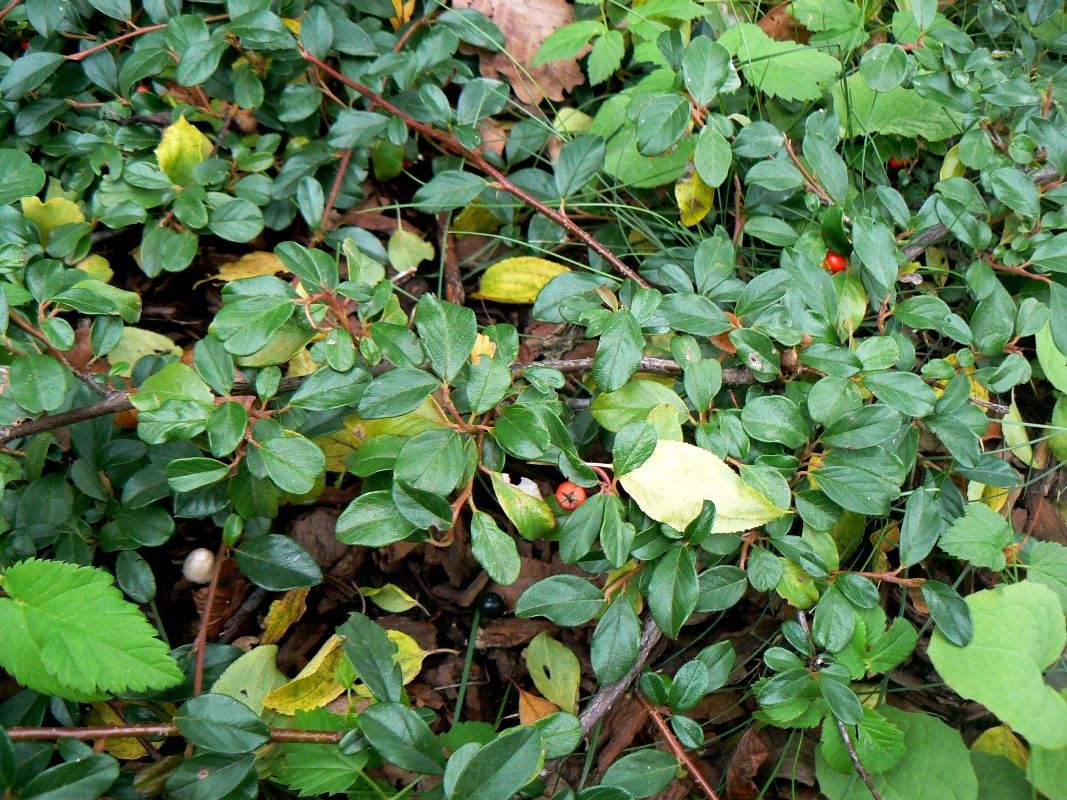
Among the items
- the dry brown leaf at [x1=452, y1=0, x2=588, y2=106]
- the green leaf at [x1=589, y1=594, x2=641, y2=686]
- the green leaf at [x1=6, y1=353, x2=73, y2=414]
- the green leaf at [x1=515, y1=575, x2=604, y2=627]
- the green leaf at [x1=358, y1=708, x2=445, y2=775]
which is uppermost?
the dry brown leaf at [x1=452, y1=0, x2=588, y2=106]

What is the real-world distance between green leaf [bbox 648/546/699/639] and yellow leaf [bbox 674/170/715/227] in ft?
2.71

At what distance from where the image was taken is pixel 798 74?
185 cm

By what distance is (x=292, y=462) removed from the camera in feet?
4.33

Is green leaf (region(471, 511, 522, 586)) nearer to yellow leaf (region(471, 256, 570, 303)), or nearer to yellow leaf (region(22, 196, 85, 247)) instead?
yellow leaf (region(471, 256, 570, 303))

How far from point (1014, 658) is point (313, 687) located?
4.08 feet

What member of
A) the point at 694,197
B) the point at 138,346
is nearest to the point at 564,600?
the point at 694,197

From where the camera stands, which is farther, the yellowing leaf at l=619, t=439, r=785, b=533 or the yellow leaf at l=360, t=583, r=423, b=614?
the yellow leaf at l=360, t=583, r=423, b=614

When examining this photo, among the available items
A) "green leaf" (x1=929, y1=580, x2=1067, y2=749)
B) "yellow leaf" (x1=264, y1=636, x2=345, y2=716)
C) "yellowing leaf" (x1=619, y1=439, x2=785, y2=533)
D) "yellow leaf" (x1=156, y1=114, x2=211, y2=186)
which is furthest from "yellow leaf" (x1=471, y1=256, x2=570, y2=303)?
"green leaf" (x1=929, y1=580, x2=1067, y2=749)

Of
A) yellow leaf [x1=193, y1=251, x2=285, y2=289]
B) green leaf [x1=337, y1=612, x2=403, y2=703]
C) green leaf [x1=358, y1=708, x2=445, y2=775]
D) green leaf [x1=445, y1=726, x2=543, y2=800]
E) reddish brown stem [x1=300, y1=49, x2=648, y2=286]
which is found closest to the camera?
green leaf [x1=445, y1=726, x2=543, y2=800]

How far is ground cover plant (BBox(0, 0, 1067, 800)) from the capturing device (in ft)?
4.26

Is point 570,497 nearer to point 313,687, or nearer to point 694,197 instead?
point 313,687

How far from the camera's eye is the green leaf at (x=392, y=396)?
4.15 ft

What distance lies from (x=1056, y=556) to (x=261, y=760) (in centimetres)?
149

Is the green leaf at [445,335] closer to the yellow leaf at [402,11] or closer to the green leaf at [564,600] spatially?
the green leaf at [564,600]
